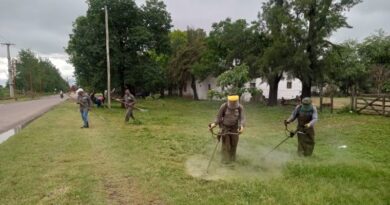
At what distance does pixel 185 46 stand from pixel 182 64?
268 cm

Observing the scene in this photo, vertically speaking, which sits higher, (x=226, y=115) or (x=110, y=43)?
(x=110, y=43)

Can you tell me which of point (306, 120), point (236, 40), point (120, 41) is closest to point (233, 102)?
point (306, 120)

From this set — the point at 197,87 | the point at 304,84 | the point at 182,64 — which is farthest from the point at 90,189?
the point at 197,87

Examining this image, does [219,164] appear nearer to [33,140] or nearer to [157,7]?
[33,140]

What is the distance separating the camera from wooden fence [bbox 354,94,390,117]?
72.5 feet

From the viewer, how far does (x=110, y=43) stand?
34.1m

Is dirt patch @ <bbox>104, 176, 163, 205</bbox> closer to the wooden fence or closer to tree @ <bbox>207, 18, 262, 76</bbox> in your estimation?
the wooden fence

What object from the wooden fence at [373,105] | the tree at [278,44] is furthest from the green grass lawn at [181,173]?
the tree at [278,44]

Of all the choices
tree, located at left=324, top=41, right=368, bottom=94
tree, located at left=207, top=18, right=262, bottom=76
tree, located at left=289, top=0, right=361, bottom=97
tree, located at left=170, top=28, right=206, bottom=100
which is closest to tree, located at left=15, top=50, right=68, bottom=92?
tree, located at left=170, top=28, right=206, bottom=100

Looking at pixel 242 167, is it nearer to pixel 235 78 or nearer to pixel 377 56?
pixel 235 78

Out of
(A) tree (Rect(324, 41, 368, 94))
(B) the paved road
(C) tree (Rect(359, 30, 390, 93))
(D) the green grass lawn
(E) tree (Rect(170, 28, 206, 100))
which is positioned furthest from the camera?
(E) tree (Rect(170, 28, 206, 100))

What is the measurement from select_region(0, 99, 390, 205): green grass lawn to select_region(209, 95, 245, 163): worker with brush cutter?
1.20 feet

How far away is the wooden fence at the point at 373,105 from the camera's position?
22.1 metres

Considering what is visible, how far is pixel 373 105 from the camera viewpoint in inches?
902
